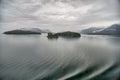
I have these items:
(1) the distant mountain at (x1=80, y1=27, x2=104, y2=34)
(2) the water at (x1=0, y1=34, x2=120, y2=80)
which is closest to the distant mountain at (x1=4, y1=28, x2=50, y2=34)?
(2) the water at (x1=0, y1=34, x2=120, y2=80)

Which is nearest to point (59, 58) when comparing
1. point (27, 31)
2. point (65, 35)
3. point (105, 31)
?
point (65, 35)

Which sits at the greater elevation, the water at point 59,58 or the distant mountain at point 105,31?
the distant mountain at point 105,31

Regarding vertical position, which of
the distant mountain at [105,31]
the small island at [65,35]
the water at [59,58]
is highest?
the distant mountain at [105,31]

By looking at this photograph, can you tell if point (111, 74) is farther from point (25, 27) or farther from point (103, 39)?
point (25, 27)

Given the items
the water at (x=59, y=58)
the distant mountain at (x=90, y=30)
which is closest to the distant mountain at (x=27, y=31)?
the water at (x=59, y=58)

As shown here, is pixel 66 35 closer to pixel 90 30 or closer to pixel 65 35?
pixel 65 35

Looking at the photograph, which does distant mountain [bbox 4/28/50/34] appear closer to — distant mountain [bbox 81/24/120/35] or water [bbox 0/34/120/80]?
water [bbox 0/34/120/80]

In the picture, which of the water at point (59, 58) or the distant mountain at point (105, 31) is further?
the distant mountain at point (105, 31)

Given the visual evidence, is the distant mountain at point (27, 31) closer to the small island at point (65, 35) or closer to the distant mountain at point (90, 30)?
the small island at point (65, 35)
